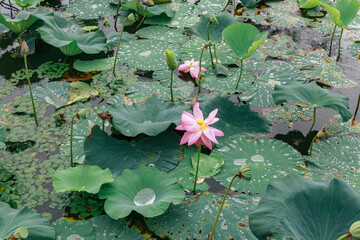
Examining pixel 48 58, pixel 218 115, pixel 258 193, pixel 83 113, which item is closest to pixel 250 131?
pixel 218 115

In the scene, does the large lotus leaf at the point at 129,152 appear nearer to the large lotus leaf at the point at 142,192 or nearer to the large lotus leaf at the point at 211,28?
the large lotus leaf at the point at 142,192

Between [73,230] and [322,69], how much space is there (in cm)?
244

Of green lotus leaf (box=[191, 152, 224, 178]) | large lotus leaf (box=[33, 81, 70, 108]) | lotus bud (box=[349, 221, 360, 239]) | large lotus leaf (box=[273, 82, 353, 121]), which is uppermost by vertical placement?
lotus bud (box=[349, 221, 360, 239])

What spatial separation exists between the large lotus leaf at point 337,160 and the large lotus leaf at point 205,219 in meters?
0.50

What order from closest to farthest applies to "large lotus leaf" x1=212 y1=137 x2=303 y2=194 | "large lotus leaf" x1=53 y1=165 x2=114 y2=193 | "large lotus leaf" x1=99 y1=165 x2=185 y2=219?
"large lotus leaf" x1=99 y1=165 x2=185 y2=219 → "large lotus leaf" x1=53 y1=165 x2=114 y2=193 → "large lotus leaf" x1=212 y1=137 x2=303 y2=194

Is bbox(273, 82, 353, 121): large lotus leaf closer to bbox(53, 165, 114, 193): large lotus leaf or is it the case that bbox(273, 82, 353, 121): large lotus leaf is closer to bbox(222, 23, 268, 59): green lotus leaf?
bbox(222, 23, 268, 59): green lotus leaf

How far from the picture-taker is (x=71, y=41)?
3.07m

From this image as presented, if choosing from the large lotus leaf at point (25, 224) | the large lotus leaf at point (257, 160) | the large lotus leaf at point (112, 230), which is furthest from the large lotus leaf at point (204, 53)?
the large lotus leaf at point (25, 224)

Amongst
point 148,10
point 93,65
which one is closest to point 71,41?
point 93,65

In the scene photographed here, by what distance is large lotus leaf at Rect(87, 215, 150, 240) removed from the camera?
1.97m

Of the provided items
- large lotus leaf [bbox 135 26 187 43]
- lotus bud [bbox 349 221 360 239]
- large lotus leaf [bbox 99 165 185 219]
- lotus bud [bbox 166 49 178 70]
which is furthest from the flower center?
large lotus leaf [bbox 135 26 187 43]

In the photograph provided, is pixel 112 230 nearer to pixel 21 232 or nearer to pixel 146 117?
pixel 21 232

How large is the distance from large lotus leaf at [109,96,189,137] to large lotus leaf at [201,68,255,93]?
591mm

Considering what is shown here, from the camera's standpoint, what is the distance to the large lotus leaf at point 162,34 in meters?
3.66
